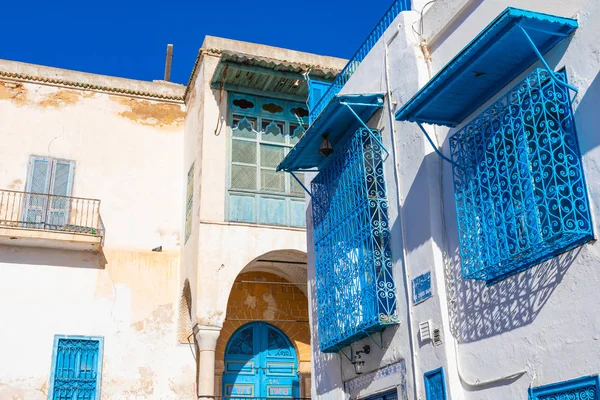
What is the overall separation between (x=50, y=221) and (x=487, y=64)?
9.01m

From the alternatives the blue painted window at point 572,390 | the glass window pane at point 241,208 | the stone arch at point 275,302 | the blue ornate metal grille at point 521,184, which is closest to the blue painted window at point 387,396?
the blue ornate metal grille at point 521,184

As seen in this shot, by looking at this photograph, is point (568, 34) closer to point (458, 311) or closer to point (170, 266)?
point (458, 311)

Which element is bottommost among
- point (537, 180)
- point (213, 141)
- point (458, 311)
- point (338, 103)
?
point (458, 311)

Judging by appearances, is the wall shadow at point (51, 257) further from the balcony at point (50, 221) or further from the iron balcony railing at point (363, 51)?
the iron balcony railing at point (363, 51)

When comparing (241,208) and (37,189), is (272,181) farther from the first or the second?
(37,189)

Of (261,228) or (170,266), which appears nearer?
(261,228)

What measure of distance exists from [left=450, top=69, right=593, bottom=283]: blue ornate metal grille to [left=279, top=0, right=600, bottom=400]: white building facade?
0.02 m

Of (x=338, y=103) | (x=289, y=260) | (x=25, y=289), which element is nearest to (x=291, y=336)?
(x=289, y=260)

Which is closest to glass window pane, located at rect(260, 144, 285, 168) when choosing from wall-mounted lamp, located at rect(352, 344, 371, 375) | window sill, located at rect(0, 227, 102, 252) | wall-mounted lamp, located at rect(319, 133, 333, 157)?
window sill, located at rect(0, 227, 102, 252)

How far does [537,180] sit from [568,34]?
1.12 m

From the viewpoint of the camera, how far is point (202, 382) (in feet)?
36.4

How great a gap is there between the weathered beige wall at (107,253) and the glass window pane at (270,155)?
1992 mm

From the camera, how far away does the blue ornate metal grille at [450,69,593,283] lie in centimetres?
519

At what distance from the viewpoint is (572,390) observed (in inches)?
196
